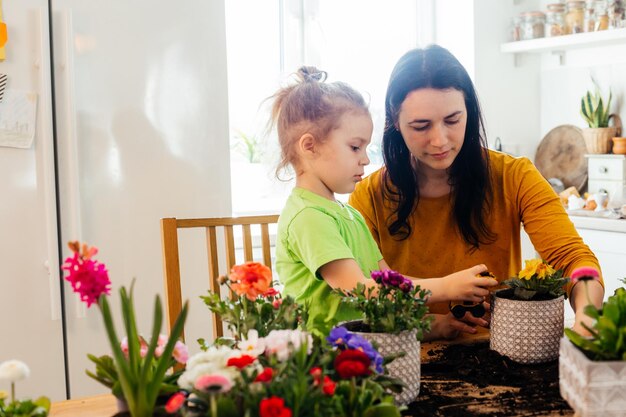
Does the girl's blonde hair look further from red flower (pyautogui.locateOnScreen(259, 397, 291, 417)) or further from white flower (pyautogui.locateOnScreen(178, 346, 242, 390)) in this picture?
red flower (pyautogui.locateOnScreen(259, 397, 291, 417))

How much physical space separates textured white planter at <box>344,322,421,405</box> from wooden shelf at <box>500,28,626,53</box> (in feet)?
8.88

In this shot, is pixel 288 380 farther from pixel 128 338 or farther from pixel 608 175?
pixel 608 175

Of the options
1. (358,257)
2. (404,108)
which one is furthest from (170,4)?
(358,257)

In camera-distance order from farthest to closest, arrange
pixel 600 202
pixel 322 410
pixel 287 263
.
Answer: pixel 600 202 → pixel 287 263 → pixel 322 410

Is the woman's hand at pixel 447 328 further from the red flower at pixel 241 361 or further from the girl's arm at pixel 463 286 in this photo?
the red flower at pixel 241 361

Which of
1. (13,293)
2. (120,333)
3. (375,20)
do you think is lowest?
(120,333)

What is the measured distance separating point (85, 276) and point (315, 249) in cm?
56

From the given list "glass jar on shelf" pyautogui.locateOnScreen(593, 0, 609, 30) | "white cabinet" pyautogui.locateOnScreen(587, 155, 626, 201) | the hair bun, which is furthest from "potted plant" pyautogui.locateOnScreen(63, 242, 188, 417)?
"glass jar on shelf" pyautogui.locateOnScreen(593, 0, 609, 30)

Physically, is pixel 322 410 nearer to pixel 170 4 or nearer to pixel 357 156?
pixel 357 156

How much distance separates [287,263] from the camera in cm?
141

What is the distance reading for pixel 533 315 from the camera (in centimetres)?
117

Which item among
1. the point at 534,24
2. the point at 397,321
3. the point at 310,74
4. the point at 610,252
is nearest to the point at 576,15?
the point at 534,24

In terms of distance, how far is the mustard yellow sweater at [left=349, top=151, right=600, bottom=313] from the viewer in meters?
1.67

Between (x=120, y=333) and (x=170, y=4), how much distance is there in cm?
111
